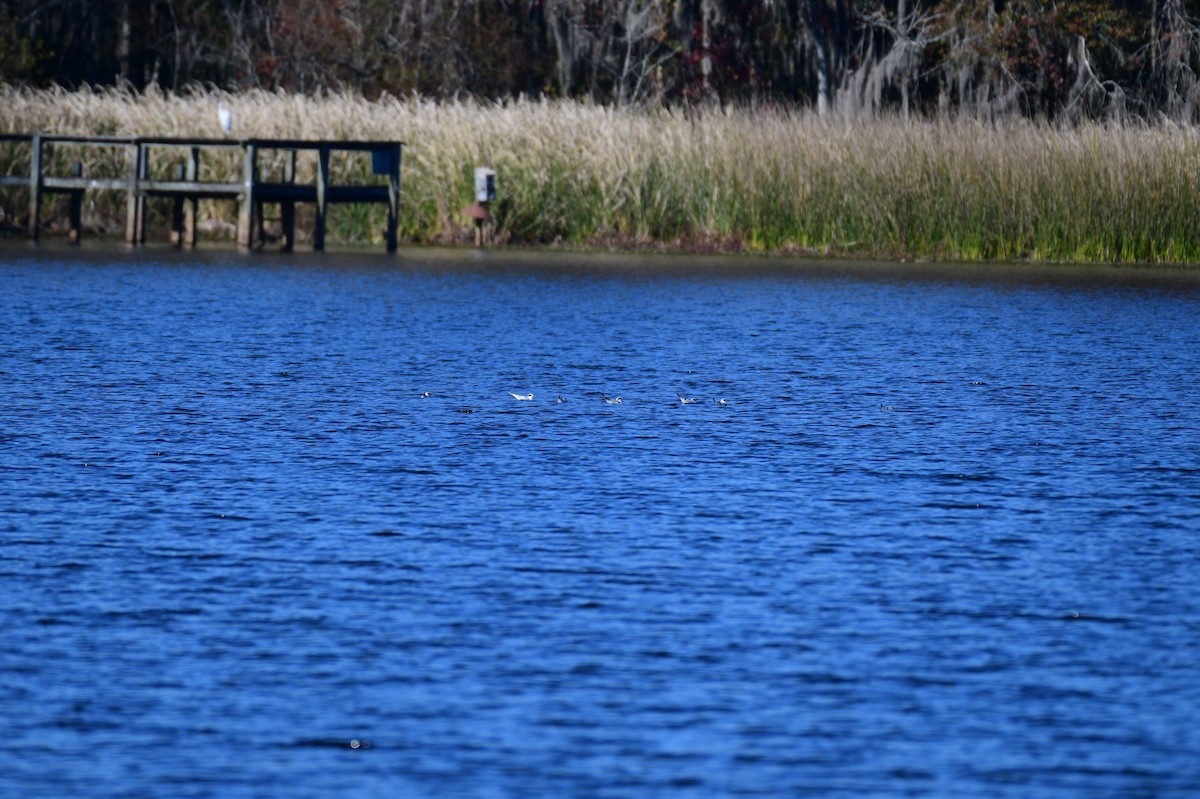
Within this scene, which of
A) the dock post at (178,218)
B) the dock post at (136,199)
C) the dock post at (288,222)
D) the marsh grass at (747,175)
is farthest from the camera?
the dock post at (178,218)

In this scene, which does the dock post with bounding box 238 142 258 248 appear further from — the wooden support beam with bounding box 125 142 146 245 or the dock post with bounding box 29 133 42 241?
the dock post with bounding box 29 133 42 241

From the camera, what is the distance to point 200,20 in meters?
45.6

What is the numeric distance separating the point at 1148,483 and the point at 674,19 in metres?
31.9

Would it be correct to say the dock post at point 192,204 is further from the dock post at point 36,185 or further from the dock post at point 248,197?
the dock post at point 36,185

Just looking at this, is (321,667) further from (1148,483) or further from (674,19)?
(674,19)

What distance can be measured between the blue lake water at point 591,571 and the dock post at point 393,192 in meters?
13.1

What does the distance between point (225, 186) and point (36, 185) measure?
2795 millimetres

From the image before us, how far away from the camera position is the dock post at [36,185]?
2833cm

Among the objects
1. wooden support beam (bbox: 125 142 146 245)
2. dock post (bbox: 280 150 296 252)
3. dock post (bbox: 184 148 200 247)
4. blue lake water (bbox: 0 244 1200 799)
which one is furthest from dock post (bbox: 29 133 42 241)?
blue lake water (bbox: 0 244 1200 799)

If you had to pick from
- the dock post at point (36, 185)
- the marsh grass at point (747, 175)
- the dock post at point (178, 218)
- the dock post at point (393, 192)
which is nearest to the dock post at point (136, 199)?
the dock post at point (178, 218)

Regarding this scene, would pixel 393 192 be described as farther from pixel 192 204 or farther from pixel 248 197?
pixel 192 204

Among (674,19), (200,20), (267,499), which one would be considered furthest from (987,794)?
(200,20)

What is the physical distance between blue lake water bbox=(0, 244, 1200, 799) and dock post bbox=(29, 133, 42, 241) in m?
13.9

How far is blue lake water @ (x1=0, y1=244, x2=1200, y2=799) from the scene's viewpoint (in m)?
4.96
